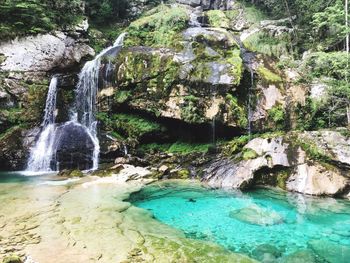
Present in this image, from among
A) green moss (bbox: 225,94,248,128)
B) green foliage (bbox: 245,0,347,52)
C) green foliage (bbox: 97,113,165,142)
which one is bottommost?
green foliage (bbox: 97,113,165,142)

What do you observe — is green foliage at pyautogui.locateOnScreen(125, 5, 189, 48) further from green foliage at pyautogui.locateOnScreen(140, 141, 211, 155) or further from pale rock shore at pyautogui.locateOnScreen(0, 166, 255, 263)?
pale rock shore at pyautogui.locateOnScreen(0, 166, 255, 263)

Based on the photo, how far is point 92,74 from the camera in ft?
57.8

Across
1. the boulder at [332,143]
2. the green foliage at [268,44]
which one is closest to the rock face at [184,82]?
the green foliage at [268,44]

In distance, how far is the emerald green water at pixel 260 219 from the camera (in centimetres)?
729

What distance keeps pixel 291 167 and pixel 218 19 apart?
13841 mm

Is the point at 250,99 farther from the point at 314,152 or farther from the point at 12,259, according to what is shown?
the point at 12,259

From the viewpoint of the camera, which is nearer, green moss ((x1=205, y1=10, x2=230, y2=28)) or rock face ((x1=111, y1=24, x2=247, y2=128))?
rock face ((x1=111, y1=24, x2=247, y2=128))

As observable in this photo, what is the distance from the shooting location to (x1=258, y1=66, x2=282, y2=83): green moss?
16.3 m

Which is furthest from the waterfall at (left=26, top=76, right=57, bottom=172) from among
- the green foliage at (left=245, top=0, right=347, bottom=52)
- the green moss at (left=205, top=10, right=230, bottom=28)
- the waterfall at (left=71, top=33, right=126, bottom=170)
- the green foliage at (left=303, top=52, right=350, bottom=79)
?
the green foliage at (left=245, top=0, right=347, bottom=52)

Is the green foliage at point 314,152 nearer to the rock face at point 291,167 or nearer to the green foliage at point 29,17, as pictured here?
the rock face at point 291,167

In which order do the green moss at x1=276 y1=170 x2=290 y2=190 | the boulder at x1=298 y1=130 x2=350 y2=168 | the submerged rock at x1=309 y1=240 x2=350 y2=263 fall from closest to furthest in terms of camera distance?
1. the submerged rock at x1=309 y1=240 x2=350 y2=263
2. the boulder at x1=298 y1=130 x2=350 y2=168
3. the green moss at x1=276 y1=170 x2=290 y2=190

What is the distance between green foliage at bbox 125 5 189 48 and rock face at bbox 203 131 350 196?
8913 millimetres

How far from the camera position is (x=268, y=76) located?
53.9 ft

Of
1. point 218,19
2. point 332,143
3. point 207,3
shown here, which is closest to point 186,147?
point 332,143
